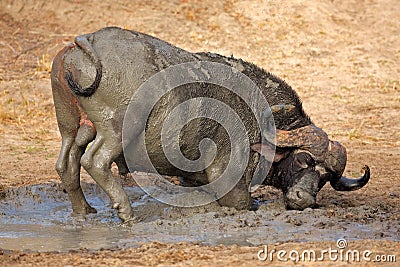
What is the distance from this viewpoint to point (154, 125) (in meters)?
7.23

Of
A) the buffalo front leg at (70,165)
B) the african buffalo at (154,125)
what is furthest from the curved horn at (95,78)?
the buffalo front leg at (70,165)

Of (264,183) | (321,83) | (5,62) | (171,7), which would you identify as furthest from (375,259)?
(171,7)

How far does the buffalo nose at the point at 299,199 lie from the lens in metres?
7.70

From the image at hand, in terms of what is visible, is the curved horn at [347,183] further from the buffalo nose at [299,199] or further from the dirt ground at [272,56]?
the buffalo nose at [299,199]

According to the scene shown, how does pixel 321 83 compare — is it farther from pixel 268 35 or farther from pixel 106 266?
pixel 106 266

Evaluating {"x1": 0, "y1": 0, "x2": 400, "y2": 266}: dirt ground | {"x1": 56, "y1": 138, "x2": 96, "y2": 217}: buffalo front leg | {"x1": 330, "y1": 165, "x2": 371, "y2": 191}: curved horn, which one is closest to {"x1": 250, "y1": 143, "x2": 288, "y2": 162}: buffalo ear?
{"x1": 330, "y1": 165, "x2": 371, "y2": 191}: curved horn

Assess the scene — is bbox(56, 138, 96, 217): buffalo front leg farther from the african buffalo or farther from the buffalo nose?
the buffalo nose

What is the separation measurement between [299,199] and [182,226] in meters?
1.31

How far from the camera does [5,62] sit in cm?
1534

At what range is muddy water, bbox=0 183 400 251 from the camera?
6.83 m

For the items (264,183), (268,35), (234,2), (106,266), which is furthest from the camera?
(234,2)

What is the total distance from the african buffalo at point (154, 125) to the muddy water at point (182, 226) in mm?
252

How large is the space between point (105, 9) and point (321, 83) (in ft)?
19.1

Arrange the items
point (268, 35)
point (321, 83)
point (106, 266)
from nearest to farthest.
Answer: point (106, 266), point (321, 83), point (268, 35)
